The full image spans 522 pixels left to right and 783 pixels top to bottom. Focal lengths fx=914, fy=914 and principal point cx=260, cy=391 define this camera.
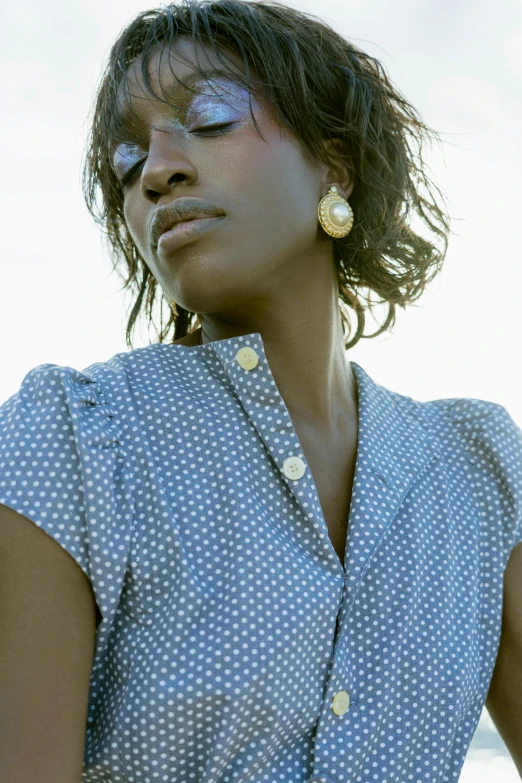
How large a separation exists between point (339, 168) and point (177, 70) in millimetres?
395

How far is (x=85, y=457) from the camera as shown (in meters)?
1.37

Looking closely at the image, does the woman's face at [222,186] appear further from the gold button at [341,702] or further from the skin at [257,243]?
the gold button at [341,702]

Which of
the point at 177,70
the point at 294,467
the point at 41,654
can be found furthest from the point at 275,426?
the point at 177,70

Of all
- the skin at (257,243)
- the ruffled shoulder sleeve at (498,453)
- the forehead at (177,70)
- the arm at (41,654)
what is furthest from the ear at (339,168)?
the arm at (41,654)

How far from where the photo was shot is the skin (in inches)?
65.0

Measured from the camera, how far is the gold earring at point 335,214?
1812mm

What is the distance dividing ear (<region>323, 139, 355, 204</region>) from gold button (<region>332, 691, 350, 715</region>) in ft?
Result: 3.23

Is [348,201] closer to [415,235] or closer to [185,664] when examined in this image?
[415,235]

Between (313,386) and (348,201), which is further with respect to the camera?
(348,201)

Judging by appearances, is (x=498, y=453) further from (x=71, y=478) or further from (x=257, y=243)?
(x=71, y=478)

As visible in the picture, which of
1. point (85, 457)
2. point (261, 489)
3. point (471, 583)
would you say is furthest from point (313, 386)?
point (85, 457)

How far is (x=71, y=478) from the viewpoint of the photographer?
1362mm

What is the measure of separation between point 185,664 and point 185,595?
0.10 meters

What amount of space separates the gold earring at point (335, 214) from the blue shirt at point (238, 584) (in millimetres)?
314
